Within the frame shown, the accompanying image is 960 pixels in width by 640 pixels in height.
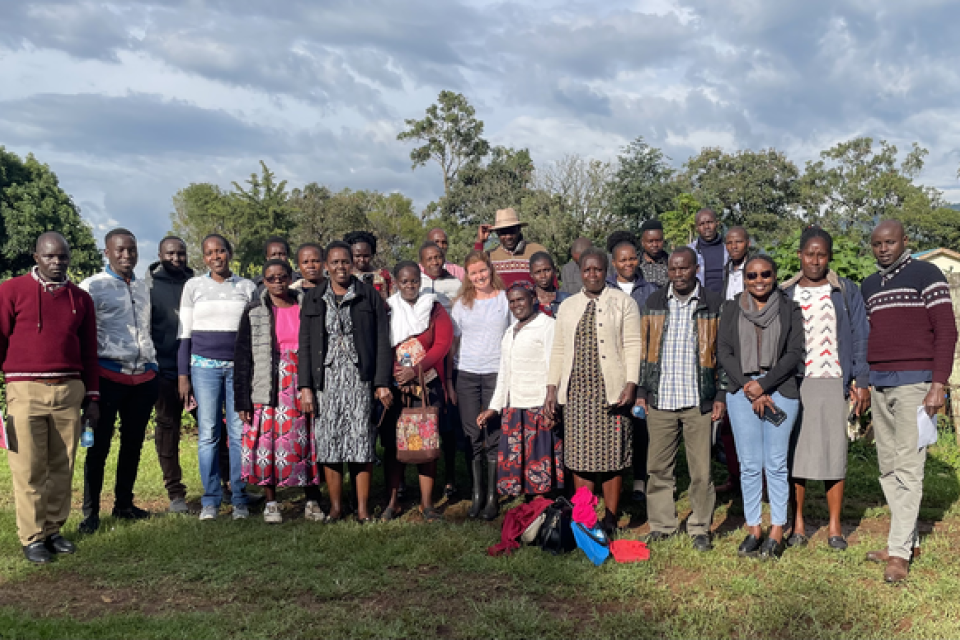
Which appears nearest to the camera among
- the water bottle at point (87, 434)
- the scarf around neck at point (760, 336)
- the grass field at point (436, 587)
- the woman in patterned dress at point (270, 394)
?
the grass field at point (436, 587)

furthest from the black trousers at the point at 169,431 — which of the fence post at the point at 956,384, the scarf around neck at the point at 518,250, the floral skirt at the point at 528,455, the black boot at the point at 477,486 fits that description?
the fence post at the point at 956,384

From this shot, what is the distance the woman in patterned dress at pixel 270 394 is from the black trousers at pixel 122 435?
2.86 feet

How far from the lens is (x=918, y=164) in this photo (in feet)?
→ 161

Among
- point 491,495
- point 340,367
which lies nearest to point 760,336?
point 491,495

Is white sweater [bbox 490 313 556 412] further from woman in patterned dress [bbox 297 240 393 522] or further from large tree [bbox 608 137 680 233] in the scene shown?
large tree [bbox 608 137 680 233]

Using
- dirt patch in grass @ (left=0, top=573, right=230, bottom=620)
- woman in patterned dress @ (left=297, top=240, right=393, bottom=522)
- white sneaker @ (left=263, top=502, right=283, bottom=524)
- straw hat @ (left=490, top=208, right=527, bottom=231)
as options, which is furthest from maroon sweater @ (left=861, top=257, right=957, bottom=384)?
white sneaker @ (left=263, top=502, right=283, bottom=524)

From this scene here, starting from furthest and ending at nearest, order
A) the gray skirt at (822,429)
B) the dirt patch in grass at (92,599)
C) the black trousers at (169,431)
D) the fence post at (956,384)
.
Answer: the fence post at (956,384)
the black trousers at (169,431)
the gray skirt at (822,429)
the dirt patch in grass at (92,599)

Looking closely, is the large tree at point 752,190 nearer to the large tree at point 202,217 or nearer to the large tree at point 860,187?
the large tree at point 860,187

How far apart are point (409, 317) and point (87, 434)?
2.55 m

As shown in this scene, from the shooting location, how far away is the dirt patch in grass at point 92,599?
14.0 ft

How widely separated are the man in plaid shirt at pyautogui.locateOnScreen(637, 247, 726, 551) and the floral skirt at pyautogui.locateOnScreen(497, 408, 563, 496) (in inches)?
34.4

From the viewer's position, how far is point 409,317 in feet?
19.8

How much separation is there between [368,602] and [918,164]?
5546 centimetres

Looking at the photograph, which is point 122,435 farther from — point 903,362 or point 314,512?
point 903,362
